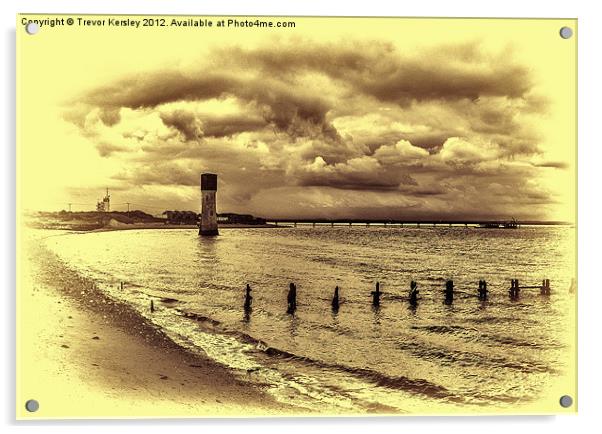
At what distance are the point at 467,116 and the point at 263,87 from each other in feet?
3.58

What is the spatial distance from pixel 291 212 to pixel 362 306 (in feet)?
2.12

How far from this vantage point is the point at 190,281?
315cm

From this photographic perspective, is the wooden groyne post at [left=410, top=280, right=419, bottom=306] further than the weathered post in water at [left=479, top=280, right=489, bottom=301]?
Yes

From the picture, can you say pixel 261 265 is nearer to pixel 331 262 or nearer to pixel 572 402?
pixel 331 262

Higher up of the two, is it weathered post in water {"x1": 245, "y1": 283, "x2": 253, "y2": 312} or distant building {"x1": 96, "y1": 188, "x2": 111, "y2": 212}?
distant building {"x1": 96, "y1": 188, "x2": 111, "y2": 212}

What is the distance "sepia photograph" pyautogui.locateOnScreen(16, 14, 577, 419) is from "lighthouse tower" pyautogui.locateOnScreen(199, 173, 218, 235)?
0.01 m

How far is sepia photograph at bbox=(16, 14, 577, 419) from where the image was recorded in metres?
3.03

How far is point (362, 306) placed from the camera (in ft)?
10.7

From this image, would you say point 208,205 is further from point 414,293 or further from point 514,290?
point 514,290

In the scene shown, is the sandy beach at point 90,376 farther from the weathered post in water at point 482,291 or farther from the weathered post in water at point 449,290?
the weathered post in water at point 482,291

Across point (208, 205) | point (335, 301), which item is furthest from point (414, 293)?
point (208, 205)

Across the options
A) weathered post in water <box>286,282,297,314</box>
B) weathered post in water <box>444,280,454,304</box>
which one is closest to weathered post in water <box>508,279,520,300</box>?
weathered post in water <box>444,280,454,304</box>

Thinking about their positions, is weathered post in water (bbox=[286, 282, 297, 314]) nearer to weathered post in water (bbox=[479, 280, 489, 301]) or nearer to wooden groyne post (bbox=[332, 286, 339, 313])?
wooden groyne post (bbox=[332, 286, 339, 313])
